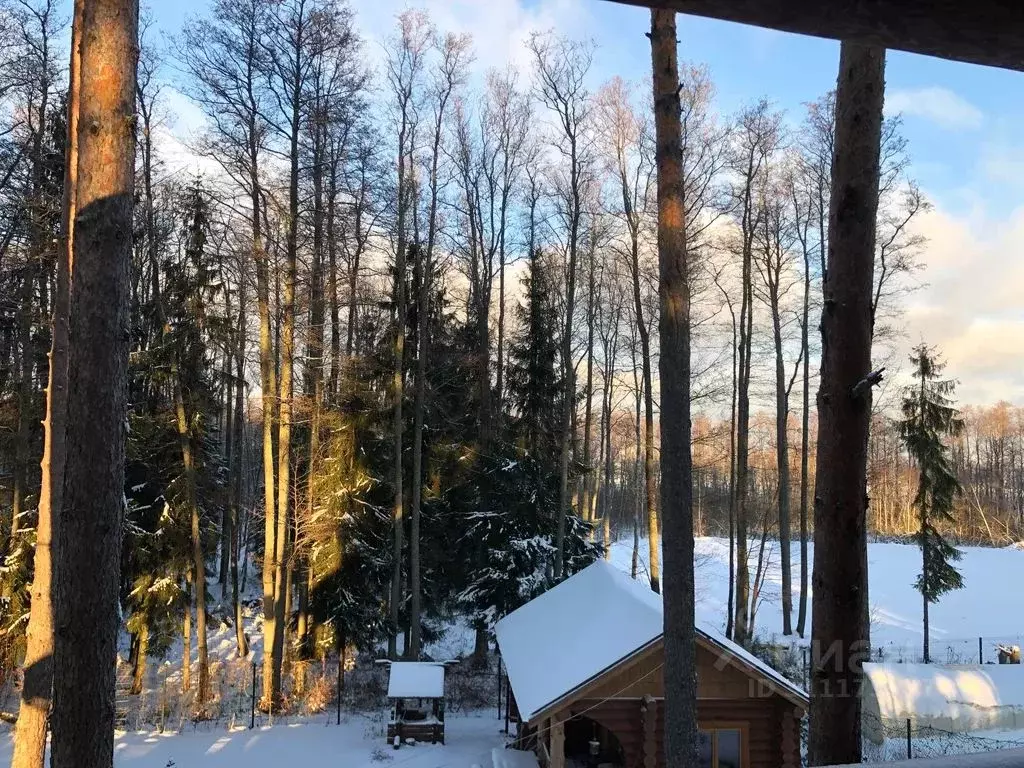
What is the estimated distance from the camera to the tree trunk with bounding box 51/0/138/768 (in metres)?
3.65

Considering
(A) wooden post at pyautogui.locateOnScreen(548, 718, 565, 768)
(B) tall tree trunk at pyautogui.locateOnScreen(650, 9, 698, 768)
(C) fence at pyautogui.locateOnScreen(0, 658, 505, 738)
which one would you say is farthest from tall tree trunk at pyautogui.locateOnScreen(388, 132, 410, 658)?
(B) tall tree trunk at pyautogui.locateOnScreen(650, 9, 698, 768)

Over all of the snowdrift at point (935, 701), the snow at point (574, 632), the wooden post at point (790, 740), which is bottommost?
the snowdrift at point (935, 701)

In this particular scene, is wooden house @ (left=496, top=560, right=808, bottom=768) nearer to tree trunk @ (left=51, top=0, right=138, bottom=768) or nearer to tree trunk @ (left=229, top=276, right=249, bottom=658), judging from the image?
tree trunk @ (left=51, top=0, right=138, bottom=768)

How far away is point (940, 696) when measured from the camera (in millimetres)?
12352

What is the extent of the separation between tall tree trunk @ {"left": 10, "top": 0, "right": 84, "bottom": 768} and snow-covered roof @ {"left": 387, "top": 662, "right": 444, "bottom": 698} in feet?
20.6

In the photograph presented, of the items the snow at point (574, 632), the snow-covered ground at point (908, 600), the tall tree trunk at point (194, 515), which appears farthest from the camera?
the snow-covered ground at point (908, 600)

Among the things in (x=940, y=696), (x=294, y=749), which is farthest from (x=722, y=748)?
(x=294, y=749)

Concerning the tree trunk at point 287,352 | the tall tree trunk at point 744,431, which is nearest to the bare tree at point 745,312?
the tall tree trunk at point 744,431

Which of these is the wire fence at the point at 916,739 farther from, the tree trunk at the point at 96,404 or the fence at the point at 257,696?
the tree trunk at the point at 96,404

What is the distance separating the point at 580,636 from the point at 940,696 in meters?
7.27

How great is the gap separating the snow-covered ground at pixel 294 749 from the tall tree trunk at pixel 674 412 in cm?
646

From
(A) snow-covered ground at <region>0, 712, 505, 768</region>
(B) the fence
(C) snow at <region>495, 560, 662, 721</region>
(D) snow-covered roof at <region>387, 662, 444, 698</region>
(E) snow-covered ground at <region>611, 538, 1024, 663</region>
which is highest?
(C) snow at <region>495, 560, 662, 721</region>

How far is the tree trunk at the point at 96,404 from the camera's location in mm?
3648

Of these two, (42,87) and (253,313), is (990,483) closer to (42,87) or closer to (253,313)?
(253,313)
